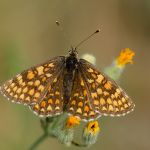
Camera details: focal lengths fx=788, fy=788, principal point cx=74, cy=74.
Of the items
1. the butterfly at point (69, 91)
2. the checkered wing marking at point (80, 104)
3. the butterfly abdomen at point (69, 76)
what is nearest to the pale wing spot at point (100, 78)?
the butterfly at point (69, 91)

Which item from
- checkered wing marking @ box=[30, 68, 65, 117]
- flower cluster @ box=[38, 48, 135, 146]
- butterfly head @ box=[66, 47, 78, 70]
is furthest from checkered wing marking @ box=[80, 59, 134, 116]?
flower cluster @ box=[38, 48, 135, 146]

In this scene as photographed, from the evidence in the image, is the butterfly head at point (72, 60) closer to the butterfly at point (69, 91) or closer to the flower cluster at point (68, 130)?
the butterfly at point (69, 91)

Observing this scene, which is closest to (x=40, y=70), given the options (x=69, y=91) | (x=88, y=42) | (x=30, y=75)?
(x=30, y=75)

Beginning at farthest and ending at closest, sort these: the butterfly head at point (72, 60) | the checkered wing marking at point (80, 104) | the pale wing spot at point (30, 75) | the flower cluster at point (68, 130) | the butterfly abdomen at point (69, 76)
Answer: the butterfly head at point (72, 60)
the flower cluster at point (68, 130)
the pale wing spot at point (30, 75)
the butterfly abdomen at point (69, 76)
the checkered wing marking at point (80, 104)

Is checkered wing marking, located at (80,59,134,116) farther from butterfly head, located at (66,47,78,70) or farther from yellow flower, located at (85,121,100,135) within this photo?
yellow flower, located at (85,121,100,135)

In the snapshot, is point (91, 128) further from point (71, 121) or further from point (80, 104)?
point (80, 104)

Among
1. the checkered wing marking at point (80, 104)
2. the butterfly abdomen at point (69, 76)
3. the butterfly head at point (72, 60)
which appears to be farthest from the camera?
the butterfly head at point (72, 60)
